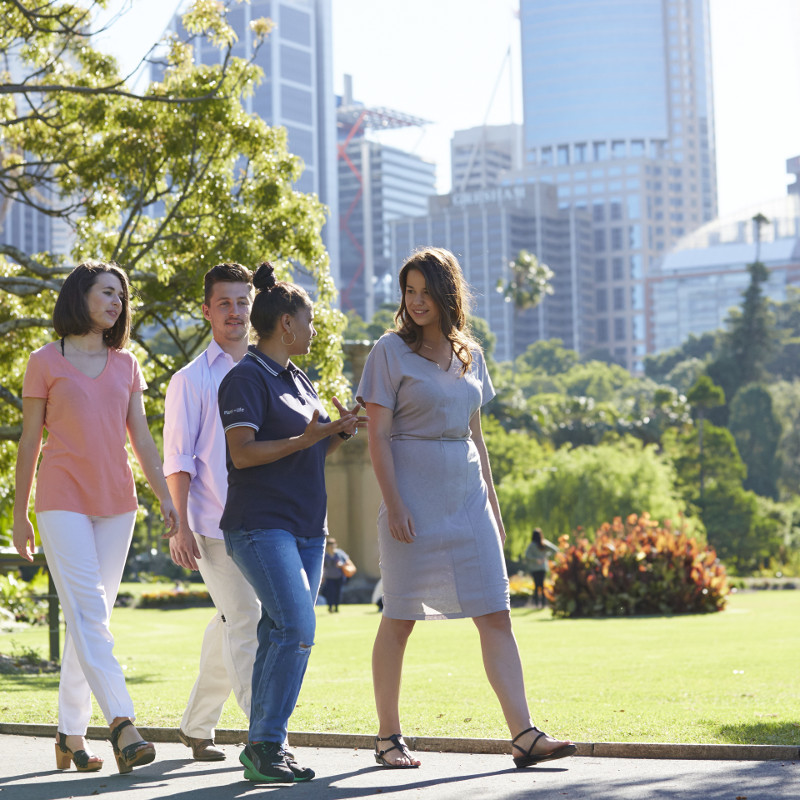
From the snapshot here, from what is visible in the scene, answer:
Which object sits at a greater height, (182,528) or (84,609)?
(182,528)

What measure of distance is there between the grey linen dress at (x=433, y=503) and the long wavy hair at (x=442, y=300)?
109 millimetres

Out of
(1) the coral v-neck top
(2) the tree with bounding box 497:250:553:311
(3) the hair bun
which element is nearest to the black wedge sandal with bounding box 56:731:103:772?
(1) the coral v-neck top

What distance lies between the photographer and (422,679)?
9461 millimetres

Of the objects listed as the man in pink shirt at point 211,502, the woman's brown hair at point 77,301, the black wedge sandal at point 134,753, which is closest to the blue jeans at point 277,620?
the man in pink shirt at point 211,502

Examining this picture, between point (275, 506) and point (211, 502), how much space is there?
535mm

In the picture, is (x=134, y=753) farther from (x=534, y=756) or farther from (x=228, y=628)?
(x=534, y=756)

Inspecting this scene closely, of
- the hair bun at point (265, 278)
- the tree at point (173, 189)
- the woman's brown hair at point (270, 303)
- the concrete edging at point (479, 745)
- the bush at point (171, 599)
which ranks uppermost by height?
the tree at point (173, 189)

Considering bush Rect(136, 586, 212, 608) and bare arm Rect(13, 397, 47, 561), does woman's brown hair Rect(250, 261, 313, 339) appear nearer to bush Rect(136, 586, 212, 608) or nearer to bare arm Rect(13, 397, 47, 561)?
bare arm Rect(13, 397, 47, 561)

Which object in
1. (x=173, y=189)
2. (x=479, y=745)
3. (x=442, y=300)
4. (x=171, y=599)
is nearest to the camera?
(x=442, y=300)

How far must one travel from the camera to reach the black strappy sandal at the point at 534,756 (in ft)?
16.0

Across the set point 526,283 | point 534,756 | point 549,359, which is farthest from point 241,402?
point 549,359

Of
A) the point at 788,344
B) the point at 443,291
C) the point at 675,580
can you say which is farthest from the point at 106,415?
the point at 788,344

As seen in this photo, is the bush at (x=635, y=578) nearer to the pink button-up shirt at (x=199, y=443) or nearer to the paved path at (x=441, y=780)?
the paved path at (x=441, y=780)

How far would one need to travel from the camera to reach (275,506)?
4.79 meters
